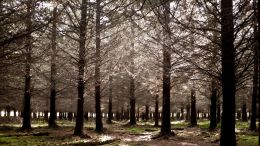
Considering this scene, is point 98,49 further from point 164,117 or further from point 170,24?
point 170,24

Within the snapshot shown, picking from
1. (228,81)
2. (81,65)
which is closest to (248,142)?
(228,81)

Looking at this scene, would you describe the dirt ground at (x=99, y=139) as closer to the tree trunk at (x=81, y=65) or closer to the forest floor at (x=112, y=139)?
the forest floor at (x=112, y=139)

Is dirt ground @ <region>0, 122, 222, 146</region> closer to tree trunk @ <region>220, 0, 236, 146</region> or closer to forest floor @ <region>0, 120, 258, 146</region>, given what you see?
forest floor @ <region>0, 120, 258, 146</region>

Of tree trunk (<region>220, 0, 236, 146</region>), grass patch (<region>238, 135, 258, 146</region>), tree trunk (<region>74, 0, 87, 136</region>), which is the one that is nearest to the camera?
tree trunk (<region>220, 0, 236, 146</region>)

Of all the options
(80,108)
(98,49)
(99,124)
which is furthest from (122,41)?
(99,124)

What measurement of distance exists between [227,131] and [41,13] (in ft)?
20.9

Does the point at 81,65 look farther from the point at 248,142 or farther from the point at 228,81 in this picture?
the point at 228,81

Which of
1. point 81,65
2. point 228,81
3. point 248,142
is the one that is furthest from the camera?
point 81,65

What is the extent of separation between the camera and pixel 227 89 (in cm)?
1012

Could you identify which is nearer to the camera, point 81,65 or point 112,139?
point 112,139

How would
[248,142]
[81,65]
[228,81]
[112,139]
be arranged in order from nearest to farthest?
[228,81], [248,142], [112,139], [81,65]

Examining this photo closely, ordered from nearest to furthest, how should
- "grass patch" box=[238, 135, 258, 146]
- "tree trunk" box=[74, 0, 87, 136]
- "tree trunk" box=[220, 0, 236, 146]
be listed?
"tree trunk" box=[220, 0, 236, 146] → "grass patch" box=[238, 135, 258, 146] → "tree trunk" box=[74, 0, 87, 136]

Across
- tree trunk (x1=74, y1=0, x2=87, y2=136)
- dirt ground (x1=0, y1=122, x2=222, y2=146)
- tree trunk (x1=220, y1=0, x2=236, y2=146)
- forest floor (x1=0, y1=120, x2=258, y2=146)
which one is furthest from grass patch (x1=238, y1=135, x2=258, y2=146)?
tree trunk (x1=74, y1=0, x2=87, y2=136)

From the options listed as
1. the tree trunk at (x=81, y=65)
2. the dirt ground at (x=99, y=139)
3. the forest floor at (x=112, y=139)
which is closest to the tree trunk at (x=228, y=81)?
the forest floor at (x=112, y=139)
